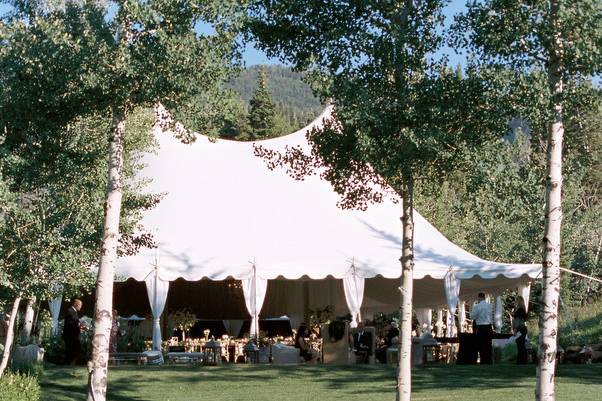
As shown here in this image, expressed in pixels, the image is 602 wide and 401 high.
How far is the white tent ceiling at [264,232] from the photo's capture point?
21.9 meters

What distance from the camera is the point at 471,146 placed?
1189 cm

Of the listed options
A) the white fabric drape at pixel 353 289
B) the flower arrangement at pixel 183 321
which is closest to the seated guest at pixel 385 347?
the white fabric drape at pixel 353 289

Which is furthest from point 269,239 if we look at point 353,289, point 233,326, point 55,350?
point 233,326

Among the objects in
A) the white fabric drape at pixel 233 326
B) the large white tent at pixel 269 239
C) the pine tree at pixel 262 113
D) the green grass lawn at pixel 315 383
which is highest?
the pine tree at pixel 262 113

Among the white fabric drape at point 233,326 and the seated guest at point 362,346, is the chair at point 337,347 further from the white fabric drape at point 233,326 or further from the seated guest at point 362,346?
the white fabric drape at point 233,326

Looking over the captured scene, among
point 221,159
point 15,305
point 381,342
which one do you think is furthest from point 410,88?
point 221,159

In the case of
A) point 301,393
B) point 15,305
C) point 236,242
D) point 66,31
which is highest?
point 66,31

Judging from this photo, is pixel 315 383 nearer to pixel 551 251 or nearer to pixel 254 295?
pixel 254 295

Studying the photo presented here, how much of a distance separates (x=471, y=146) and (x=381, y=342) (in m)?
11.6

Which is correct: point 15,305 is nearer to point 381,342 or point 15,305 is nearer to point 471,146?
point 471,146

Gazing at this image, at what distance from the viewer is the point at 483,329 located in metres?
20.0

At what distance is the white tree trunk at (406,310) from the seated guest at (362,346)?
8.25 m

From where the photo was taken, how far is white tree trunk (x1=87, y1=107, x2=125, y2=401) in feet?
37.2

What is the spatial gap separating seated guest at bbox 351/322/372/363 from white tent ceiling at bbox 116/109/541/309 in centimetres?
157
